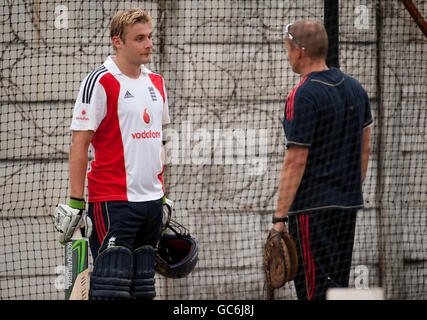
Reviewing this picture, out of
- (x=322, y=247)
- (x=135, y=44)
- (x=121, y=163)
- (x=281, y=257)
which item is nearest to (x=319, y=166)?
(x=322, y=247)

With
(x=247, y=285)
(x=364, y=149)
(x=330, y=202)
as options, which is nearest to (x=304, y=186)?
(x=330, y=202)

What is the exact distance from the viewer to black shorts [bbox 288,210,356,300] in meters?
3.55

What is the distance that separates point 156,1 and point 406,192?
3.05 metres

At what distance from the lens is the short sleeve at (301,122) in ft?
11.4

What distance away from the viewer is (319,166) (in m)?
3.59

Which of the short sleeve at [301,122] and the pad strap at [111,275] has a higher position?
the short sleeve at [301,122]

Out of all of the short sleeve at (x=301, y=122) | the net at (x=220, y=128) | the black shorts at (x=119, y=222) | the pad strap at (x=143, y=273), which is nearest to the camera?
the short sleeve at (x=301, y=122)

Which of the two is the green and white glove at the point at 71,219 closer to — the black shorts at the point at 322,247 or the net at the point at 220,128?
the black shorts at the point at 322,247

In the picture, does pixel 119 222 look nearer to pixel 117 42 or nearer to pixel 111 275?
pixel 111 275

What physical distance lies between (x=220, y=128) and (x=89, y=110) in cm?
257

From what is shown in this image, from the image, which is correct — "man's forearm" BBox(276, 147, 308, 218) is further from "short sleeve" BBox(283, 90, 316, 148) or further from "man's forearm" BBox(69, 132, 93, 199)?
"man's forearm" BBox(69, 132, 93, 199)

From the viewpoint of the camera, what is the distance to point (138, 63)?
3.85 m

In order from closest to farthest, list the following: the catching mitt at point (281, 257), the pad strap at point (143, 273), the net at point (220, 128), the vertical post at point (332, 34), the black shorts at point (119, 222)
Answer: the catching mitt at point (281, 257)
the black shorts at point (119, 222)
the pad strap at point (143, 273)
the vertical post at point (332, 34)
the net at point (220, 128)

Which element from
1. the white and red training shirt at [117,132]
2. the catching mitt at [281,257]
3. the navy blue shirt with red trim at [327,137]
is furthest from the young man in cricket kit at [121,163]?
the navy blue shirt with red trim at [327,137]
